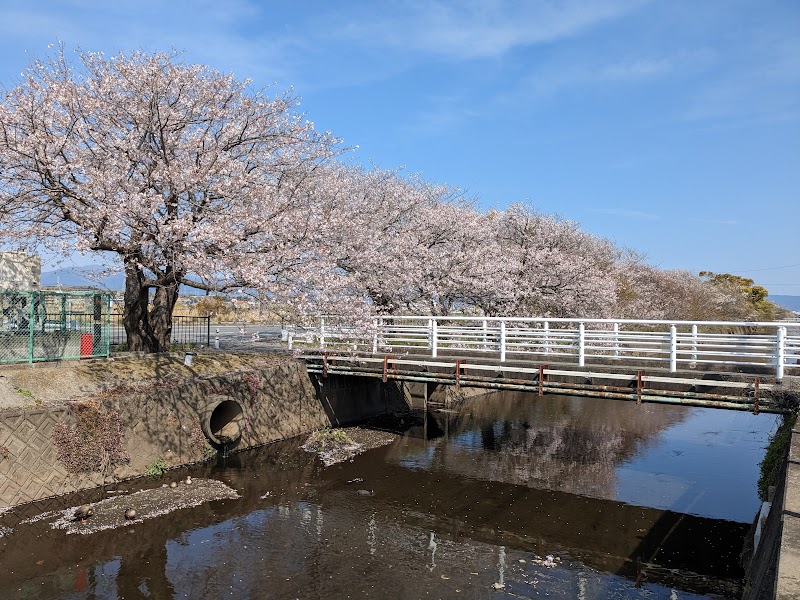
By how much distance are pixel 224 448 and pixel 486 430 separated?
410 inches

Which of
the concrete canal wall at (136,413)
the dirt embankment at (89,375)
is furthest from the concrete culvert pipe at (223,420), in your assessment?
the dirt embankment at (89,375)

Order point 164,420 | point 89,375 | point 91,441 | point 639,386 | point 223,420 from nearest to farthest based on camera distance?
point 91,441, point 639,386, point 89,375, point 164,420, point 223,420

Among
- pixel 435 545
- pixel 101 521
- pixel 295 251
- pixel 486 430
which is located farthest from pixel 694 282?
pixel 101 521

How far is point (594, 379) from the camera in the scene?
17812 mm

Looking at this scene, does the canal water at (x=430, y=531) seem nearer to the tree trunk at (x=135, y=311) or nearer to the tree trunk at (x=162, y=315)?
the tree trunk at (x=162, y=315)

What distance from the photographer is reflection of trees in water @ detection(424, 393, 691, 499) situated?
1722 centimetres

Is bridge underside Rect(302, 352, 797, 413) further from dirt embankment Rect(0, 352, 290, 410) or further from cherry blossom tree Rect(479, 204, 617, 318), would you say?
cherry blossom tree Rect(479, 204, 617, 318)

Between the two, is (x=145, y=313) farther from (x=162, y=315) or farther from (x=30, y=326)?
(x=30, y=326)

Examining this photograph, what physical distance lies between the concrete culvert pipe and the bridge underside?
3.81 metres

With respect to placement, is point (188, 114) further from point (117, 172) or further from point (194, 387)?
point (194, 387)

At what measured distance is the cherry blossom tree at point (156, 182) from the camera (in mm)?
16359

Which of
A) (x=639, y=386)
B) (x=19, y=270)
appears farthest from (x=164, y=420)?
(x=639, y=386)

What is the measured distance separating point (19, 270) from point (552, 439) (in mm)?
19757

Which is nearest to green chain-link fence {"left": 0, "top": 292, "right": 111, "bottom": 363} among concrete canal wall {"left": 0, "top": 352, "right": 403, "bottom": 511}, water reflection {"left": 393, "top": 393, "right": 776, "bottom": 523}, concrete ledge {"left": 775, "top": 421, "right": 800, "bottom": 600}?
concrete canal wall {"left": 0, "top": 352, "right": 403, "bottom": 511}
